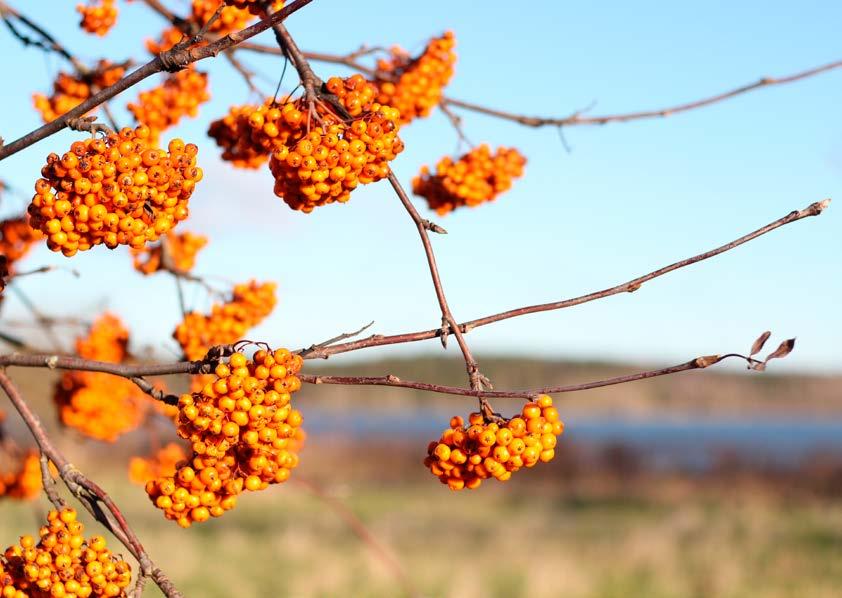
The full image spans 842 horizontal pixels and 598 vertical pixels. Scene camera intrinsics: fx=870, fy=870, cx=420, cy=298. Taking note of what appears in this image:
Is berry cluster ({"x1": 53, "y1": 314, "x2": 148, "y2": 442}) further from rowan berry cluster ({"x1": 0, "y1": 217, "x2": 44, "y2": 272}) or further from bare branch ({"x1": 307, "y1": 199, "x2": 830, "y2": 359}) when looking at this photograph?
bare branch ({"x1": 307, "y1": 199, "x2": 830, "y2": 359})

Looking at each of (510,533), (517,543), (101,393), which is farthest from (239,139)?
(510,533)

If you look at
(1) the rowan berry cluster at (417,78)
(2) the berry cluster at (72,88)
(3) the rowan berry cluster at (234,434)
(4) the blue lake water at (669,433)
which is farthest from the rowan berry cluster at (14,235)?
(4) the blue lake water at (669,433)

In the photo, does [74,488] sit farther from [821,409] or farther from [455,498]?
[821,409]

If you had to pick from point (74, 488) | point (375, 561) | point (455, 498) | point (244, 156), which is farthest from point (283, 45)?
point (455, 498)

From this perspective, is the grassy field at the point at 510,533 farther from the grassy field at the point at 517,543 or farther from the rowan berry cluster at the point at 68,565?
the rowan berry cluster at the point at 68,565

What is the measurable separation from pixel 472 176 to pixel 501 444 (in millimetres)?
Result: 1452

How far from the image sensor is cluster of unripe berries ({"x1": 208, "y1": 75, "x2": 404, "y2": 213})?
5.26ft

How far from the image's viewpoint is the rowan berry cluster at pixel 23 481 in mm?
3189

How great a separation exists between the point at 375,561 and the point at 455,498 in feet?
35.8

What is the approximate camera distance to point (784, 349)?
1304 mm

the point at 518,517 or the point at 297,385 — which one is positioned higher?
the point at 518,517

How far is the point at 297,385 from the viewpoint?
1326 millimetres

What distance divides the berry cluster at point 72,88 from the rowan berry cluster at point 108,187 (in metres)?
1.40

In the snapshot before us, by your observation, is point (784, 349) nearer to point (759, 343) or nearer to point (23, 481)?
point (759, 343)
